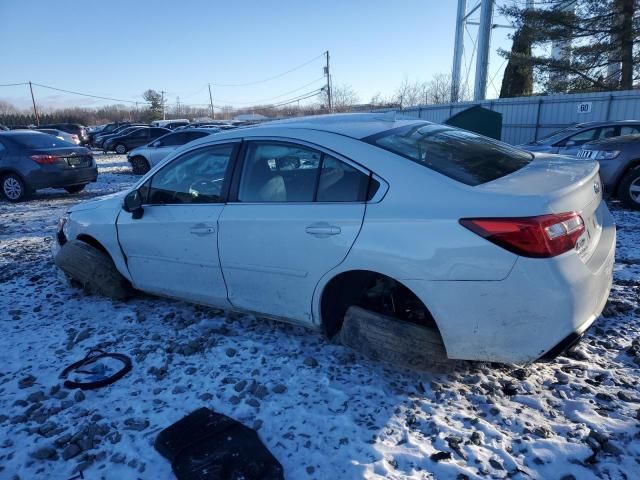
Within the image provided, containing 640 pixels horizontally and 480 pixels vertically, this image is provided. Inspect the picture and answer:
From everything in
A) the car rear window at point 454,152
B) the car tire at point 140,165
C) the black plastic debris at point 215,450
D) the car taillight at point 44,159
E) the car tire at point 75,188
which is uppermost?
the car rear window at point 454,152

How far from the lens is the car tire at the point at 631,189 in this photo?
24.0ft

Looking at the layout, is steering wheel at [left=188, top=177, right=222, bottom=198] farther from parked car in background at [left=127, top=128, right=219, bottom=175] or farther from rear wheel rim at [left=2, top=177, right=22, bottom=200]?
parked car in background at [left=127, top=128, right=219, bottom=175]

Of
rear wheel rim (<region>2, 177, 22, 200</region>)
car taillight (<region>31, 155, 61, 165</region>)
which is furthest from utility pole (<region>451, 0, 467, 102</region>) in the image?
rear wheel rim (<region>2, 177, 22, 200</region>)

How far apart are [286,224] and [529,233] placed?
148cm

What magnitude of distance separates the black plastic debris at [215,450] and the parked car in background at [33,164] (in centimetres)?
999

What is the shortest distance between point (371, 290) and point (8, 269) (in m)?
4.85

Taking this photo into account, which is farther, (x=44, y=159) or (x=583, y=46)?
(x=583, y=46)

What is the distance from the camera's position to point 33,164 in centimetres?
1033

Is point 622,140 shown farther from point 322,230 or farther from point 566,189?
point 322,230

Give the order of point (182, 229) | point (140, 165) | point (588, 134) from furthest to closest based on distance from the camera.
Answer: point (140, 165), point (588, 134), point (182, 229)

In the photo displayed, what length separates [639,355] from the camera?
9.87ft

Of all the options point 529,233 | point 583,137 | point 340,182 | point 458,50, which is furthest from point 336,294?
point 458,50

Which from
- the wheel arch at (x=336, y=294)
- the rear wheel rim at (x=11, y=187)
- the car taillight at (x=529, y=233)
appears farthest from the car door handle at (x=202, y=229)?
the rear wheel rim at (x=11, y=187)

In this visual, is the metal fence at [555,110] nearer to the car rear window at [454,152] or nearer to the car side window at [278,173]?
the car rear window at [454,152]
